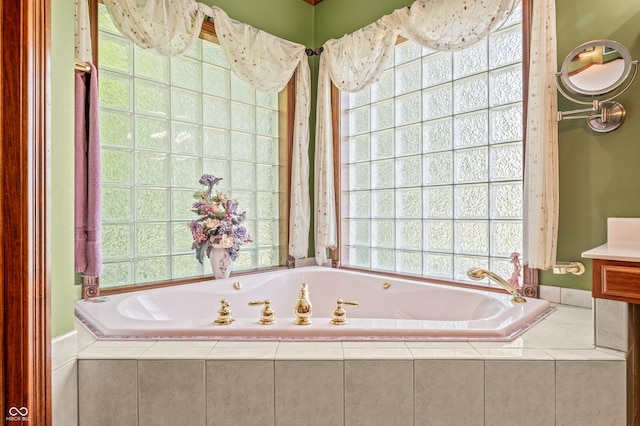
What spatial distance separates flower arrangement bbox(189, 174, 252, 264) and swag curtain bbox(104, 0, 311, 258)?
634mm

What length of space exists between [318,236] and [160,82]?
1515 millimetres

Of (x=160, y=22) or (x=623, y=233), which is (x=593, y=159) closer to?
(x=623, y=233)

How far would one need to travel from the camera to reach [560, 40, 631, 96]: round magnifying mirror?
1563mm

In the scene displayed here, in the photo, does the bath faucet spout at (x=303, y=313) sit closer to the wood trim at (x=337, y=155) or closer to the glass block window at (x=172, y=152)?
the glass block window at (x=172, y=152)

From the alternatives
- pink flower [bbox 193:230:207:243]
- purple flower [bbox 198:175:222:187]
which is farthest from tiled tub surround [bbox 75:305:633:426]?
purple flower [bbox 198:175:222:187]

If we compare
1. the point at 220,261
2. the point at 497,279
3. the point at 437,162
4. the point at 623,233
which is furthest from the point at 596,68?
the point at 220,261

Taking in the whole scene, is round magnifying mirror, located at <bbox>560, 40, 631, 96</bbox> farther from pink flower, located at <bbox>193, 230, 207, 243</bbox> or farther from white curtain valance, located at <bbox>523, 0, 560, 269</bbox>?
pink flower, located at <bbox>193, 230, 207, 243</bbox>

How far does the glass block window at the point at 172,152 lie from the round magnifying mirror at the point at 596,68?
196 cm

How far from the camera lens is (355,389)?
1134 mm

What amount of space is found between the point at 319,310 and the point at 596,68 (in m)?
2.02

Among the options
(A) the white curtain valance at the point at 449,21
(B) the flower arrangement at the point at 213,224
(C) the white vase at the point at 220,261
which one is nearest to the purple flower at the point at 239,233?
(B) the flower arrangement at the point at 213,224

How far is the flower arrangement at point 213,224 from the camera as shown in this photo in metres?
2.22

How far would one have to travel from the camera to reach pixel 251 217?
8.94 feet

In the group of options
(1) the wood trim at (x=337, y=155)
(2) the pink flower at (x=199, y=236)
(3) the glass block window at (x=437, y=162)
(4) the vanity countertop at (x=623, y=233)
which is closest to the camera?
(4) the vanity countertop at (x=623, y=233)
